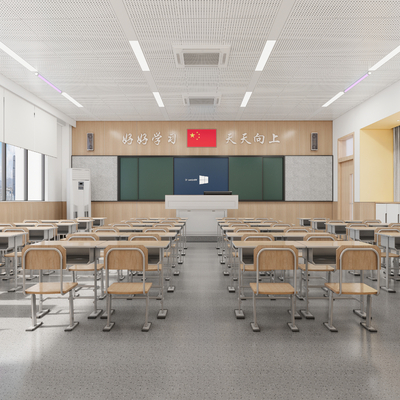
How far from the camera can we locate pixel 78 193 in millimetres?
12578

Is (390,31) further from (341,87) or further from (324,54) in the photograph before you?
(341,87)

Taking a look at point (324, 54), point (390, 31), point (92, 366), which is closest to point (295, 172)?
point (324, 54)

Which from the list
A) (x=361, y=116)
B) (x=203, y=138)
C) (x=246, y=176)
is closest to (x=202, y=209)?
(x=246, y=176)

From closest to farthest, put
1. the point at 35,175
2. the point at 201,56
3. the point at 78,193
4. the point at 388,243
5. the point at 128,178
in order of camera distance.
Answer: the point at 388,243 → the point at 201,56 → the point at 35,175 → the point at 78,193 → the point at 128,178

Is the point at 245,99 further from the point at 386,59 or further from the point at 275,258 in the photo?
the point at 275,258

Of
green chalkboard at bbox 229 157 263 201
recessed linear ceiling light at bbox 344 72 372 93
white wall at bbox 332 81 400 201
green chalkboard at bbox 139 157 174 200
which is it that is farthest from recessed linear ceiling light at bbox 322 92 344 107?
green chalkboard at bbox 139 157 174 200

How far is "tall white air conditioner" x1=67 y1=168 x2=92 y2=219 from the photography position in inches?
488

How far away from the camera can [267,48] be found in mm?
7051

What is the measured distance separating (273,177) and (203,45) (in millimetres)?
7609

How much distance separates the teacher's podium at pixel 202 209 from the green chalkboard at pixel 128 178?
260cm

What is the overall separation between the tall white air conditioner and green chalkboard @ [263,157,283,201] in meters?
6.76

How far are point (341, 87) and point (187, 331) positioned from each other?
27.9 feet

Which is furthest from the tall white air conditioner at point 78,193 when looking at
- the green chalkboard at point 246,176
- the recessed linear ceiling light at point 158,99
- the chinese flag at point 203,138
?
the green chalkboard at point 246,176

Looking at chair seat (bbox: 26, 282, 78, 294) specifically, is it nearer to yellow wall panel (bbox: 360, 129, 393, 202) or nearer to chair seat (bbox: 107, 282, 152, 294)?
chair seat (bbox: 107, 282, 152, 294)
